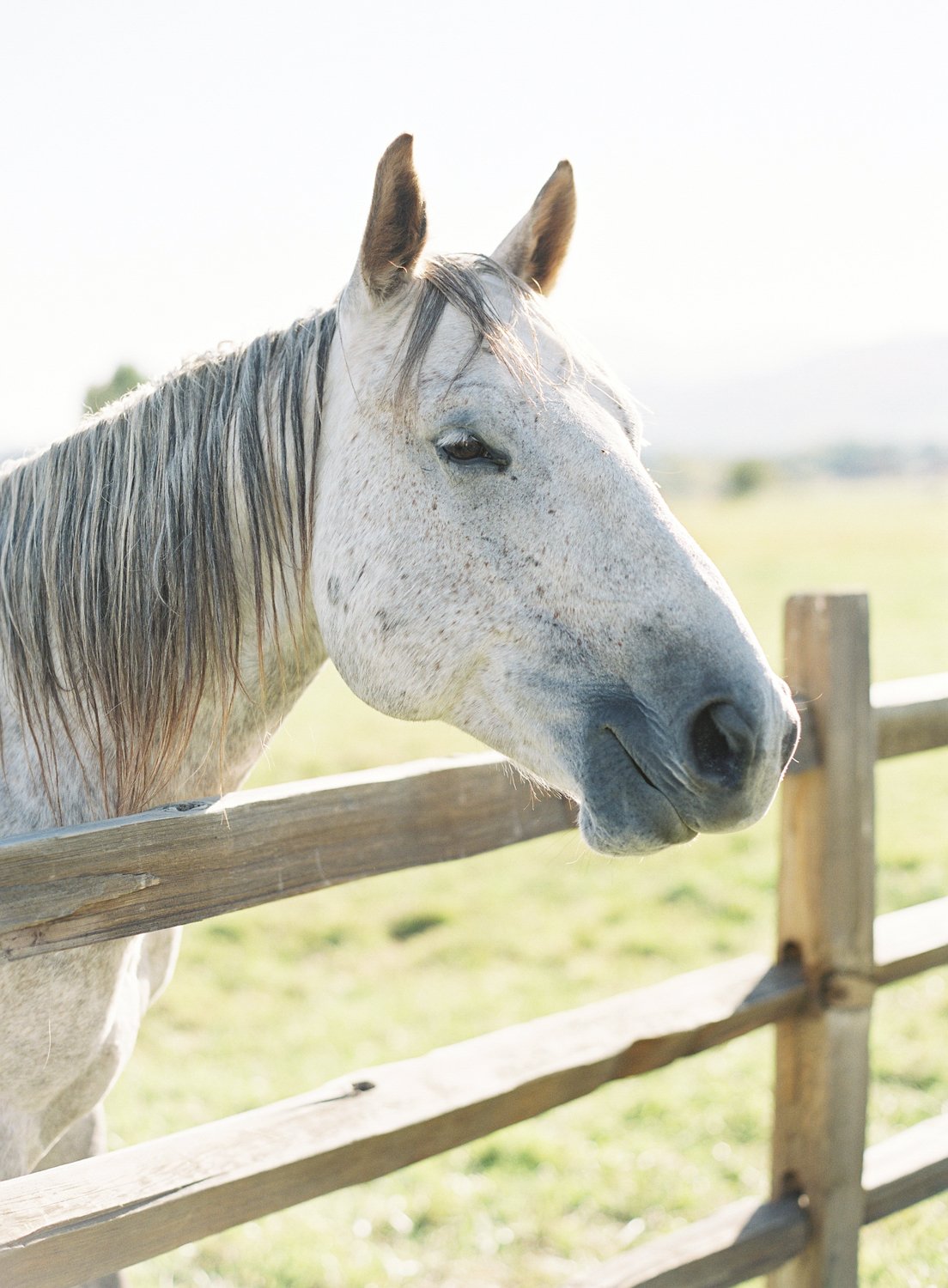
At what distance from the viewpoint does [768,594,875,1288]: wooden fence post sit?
2.59 meters

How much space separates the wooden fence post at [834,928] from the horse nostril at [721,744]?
1.08 meters

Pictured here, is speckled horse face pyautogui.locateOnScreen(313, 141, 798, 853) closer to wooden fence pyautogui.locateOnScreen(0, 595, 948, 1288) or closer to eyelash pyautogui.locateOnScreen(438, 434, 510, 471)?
eyelash pyautogui.locateOnScreen(438, 434, 510, 471)

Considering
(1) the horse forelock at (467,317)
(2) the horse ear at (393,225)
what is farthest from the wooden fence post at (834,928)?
(2) the horse ear at (393,225)

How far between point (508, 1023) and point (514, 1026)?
275 centimetres

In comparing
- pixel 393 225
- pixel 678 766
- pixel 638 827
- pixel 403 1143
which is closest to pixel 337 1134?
pixel 403 1143

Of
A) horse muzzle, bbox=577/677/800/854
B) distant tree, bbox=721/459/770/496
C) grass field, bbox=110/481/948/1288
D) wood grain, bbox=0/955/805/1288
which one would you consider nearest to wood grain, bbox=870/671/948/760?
wood grain, bbox=0/955/805/1288

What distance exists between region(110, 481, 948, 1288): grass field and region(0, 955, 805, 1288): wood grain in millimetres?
531

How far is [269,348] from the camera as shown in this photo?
82.5 inches

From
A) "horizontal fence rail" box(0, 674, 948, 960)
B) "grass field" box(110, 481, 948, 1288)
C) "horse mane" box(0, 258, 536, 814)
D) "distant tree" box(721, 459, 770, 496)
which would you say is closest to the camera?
"horizontal fence rail" box(0, 674, 948, 960)

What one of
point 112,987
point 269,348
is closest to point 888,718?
point 269,348

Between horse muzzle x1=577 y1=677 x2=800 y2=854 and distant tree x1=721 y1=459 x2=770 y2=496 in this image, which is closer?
horse muzzle x1=577 y1=677 x2=800 y2=854

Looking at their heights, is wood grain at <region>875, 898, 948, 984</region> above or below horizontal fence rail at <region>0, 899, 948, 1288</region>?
below

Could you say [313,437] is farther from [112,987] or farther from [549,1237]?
[549,1237]

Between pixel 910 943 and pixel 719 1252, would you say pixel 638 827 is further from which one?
pixel 910 943
